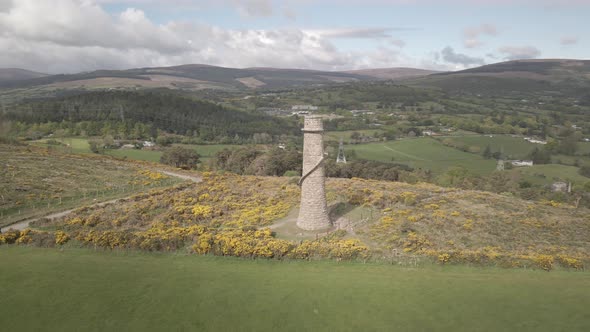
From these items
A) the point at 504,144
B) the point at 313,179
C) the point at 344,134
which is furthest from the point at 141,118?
the point at 504,144

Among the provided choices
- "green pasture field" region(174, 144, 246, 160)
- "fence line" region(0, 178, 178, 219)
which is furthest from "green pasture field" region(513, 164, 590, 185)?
"green pasture field" region(174, 144, 246, 160)

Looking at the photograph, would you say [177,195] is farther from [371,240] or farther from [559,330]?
[559,330]

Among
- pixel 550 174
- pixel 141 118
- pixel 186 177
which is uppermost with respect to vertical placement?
pixel 141 118

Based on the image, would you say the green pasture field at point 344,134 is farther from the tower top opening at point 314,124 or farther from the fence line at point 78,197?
the tower top opening at point 314,124

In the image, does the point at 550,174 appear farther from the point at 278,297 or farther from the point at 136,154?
the point at 136,154

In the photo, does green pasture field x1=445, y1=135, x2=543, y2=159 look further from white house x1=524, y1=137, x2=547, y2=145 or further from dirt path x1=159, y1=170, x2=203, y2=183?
dirt path x1=159, y1=170, x2=203, y2=183

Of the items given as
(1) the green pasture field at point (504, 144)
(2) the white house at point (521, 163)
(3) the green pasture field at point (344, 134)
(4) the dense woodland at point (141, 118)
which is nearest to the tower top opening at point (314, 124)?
(2) the white house at point (521, 163)
